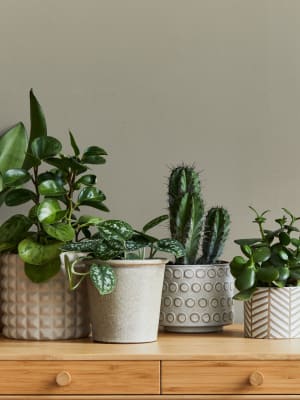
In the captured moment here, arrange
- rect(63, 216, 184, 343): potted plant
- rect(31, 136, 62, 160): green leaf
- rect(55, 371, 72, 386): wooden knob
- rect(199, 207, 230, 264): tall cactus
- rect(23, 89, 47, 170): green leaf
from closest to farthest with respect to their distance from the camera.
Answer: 1. rect(55, 371, 72, 386): wooden knob
2. rect(63, 216, 184, 343): potted plant
3. rect(31, 136, 62, 160): green leaf
4. rect(199, 207, 230, 264): tall cactus
5. rect(23, 89, 47, 170): green leaf

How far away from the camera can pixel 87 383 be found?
1.66 m

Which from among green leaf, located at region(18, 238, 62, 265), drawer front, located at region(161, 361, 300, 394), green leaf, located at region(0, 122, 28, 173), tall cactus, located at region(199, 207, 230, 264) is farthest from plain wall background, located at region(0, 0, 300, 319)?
drawer front, located at region(161, 361, 300, 394)

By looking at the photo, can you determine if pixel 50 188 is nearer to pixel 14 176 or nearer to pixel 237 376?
pixel 14 176

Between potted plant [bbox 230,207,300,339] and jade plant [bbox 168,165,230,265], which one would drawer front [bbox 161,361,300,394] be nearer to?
potted plant [bbox 230,207,300,339]

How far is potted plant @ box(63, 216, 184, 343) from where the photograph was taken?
69.6 inches

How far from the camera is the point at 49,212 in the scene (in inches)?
71.2

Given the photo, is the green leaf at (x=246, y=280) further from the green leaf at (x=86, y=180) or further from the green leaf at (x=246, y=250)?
the green leaf at (x=86, y=180)

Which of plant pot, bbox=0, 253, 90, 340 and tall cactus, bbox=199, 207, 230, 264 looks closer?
plant pot, bbox=0, 253, 90, 340

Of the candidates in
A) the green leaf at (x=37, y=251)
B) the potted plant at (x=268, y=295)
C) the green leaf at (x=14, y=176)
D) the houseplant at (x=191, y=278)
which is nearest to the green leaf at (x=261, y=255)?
the potted plant at (x=268, y=295)

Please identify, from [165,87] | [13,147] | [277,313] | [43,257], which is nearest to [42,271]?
[43,257]

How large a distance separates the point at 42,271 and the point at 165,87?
2.21 ft

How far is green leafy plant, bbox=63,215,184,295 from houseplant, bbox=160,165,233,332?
118 mm

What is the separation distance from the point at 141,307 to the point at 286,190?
62cm

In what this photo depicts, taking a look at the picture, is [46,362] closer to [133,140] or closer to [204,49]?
[133,140]
